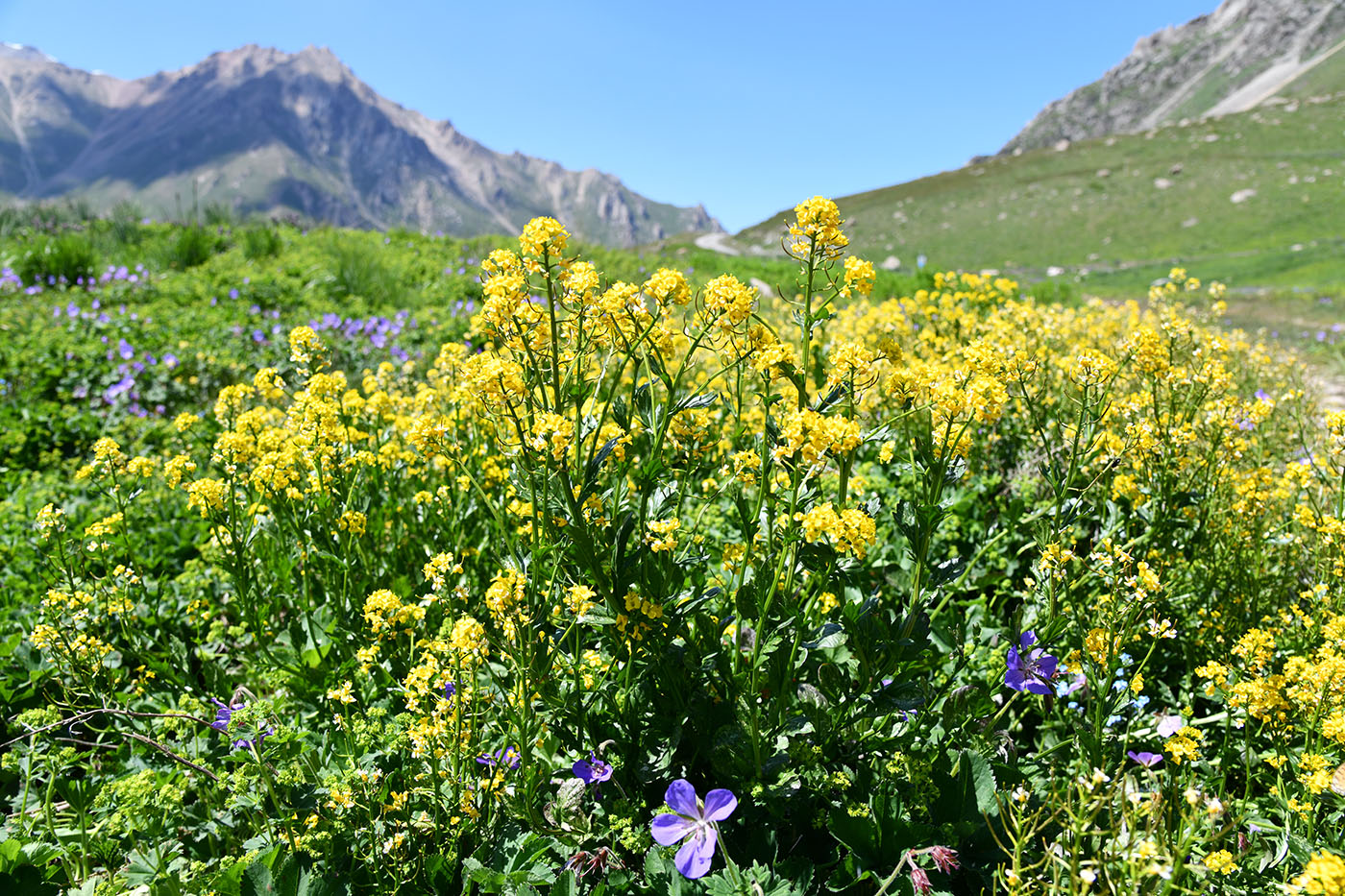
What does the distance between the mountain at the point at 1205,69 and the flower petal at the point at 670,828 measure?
310ft

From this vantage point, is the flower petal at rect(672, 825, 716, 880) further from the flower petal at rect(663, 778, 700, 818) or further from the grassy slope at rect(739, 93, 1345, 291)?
the grassy slope at rect(739, 93, 1345, 291)

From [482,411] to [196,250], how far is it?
35.4ft

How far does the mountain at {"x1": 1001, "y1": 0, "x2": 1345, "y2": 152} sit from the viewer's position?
79.6 metres

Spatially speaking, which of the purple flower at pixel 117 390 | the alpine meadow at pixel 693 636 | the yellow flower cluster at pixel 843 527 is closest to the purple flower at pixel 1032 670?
the alpine meadow at pixel 693 636

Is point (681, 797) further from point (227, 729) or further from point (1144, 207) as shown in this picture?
point (1144, 207)

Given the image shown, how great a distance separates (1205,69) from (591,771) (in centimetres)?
14012

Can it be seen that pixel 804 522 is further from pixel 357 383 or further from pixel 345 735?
pixel 357 383

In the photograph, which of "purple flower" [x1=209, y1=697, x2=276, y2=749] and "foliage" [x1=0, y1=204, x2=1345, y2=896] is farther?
"purple flower" [x1=209, y1=697, x2=276, y2=749]

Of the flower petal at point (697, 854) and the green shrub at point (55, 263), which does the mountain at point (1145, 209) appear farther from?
the green shrub at point (55, 263)

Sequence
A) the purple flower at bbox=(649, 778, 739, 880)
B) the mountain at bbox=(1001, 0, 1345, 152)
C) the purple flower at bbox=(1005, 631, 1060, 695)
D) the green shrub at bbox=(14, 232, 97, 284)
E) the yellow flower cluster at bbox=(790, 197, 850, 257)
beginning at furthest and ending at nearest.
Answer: the mountain at bbox=(1001, 0, 1345, 152)
the green shrub at bbox=(14, 232, 97, 284)
the purple flower at bbox=(1005, 631, 1060, 695)
the yellow flower cluster at bbox=(790, 197, 850, 257)
the purple flower at bbox=(649, 778, 739, 880)

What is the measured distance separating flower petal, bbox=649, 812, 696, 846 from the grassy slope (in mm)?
19540

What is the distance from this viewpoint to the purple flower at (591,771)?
1820 millimetres

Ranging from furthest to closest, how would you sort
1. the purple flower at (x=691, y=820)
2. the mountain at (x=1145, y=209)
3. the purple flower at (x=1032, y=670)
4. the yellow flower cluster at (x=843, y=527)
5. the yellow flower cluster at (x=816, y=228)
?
the mountain at (x=1145, y=209) < the purple flower at (x=1032, y=670) < the yellow flower cluster at (x=816, y=228) < the purple flower at (x=691, y=820) < the yellow flower cluster at (x=843, y=527)

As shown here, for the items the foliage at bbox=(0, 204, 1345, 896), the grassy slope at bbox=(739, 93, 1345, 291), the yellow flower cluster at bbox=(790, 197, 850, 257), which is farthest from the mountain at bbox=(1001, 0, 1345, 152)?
the yellow flower cluster at bbox=(790, 197, 850, 257)
